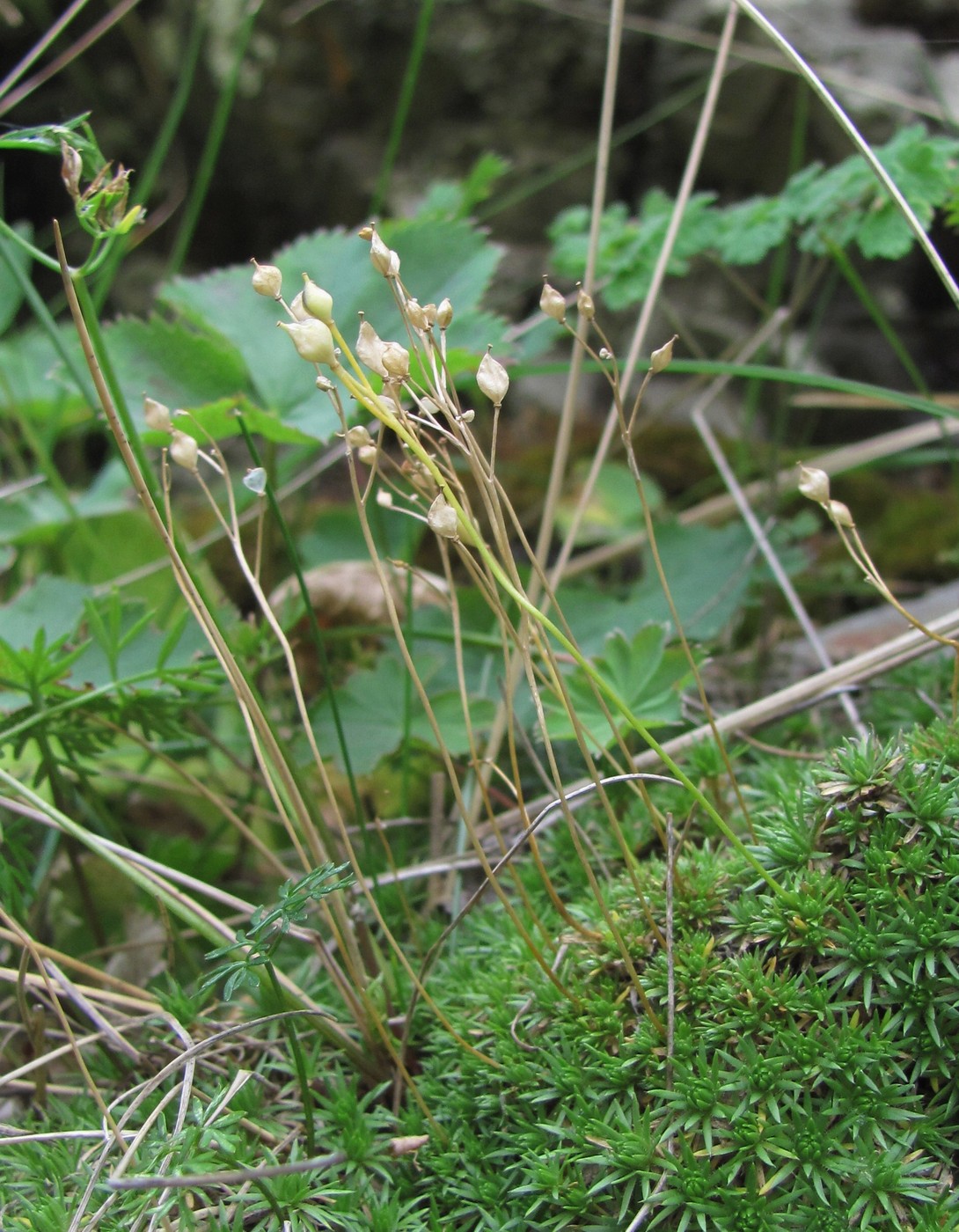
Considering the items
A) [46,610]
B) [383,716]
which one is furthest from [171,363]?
[383,716]

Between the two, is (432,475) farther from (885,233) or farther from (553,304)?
(885,233)

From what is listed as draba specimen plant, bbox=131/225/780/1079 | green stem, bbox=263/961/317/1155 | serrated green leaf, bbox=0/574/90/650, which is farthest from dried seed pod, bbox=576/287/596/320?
serrated green leaf, bbox=0/574/90/650

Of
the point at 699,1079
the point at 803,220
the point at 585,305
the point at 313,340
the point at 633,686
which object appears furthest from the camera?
the point at 803,220

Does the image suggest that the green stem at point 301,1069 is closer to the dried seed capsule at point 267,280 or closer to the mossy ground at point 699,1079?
the mossy ground at point 699,1079

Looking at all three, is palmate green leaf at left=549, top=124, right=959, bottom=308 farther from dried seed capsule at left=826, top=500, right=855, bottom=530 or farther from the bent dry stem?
the bent dry stem

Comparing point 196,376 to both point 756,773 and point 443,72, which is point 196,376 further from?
point 443,72

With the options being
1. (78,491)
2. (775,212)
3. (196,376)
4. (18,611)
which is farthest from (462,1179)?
(78,491)

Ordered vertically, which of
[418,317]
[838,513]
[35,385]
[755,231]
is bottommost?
[838,513]
